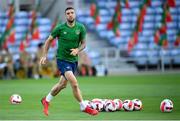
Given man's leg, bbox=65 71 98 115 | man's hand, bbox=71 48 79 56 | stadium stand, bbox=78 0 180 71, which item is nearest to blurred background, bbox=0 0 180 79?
stadium stand, bbox=78 0 180 71

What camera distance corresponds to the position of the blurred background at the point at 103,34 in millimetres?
34469

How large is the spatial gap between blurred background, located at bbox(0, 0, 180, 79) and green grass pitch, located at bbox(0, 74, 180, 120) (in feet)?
10.1

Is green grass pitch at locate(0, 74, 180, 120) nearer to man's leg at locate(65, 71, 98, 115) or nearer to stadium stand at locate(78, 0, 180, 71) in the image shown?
man's leg at locate(65, 71, 98, 115)

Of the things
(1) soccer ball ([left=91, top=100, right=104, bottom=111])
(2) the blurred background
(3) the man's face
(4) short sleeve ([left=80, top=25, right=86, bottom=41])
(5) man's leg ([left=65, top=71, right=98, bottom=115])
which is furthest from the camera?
(2) the blurred background

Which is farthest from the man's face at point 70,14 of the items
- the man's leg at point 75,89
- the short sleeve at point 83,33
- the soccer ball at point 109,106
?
the soccer ball at point 109,106

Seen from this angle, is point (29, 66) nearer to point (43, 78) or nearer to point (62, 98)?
point (43, 78)

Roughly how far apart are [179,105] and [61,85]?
12.2 feet

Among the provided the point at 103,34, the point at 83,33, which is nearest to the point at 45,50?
the point at 83,33

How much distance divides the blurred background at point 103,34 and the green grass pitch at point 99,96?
10.1ft

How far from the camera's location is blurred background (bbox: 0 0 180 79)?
34.5 metres

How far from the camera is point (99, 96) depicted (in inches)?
856

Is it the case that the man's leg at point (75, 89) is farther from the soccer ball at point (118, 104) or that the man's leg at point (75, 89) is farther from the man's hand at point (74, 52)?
the soccer ball at point (118, 104)

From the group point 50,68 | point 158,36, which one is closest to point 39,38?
point 50,68

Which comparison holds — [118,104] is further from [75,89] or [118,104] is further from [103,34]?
[103,34]
